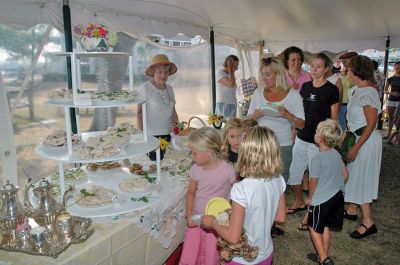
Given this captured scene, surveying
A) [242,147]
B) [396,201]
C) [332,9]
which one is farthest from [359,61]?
[332,9]

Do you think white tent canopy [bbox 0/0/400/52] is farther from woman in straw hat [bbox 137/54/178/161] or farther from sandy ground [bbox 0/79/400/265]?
woman in straw hat [bbox 137/54/178/161]

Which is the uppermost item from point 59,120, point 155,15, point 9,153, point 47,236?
point 155,15

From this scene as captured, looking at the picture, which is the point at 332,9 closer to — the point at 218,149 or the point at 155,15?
the point at 155,15

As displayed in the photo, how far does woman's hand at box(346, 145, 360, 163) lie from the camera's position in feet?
8.58

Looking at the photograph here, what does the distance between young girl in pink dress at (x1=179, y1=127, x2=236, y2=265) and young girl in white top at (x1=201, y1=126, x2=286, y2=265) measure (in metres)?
0.41

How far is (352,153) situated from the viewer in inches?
104

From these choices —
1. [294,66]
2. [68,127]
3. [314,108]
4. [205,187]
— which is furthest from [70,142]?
[294,66]

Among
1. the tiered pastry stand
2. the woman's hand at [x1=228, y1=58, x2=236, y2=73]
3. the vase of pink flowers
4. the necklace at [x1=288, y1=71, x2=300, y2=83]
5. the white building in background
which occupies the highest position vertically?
the white building in background

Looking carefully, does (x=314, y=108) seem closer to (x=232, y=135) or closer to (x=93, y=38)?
(x=232, y=135)

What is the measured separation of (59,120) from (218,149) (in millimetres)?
2030

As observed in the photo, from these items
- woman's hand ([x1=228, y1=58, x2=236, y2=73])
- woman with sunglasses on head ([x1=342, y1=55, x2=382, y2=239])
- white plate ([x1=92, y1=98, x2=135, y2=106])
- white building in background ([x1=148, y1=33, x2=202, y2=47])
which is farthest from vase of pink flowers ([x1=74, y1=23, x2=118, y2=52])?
woman's hand ([x1=228, y1=58, x2=236, y2=73])

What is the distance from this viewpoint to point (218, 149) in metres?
1.89

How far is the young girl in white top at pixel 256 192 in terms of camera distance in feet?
4.42

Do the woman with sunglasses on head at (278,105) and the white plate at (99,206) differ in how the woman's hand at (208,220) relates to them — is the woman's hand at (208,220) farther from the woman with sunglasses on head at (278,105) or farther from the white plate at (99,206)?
the woman with sunglasses on head at (278,105)
